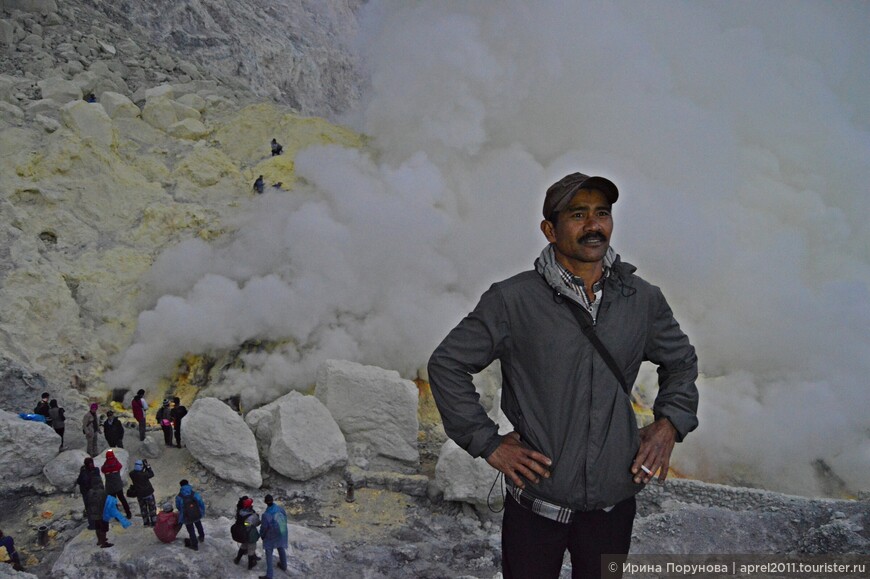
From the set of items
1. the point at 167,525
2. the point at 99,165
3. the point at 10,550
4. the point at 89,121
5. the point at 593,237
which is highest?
the point at 89,121

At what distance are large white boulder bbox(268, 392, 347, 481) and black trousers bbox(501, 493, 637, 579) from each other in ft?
20.0

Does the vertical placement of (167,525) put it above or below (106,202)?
below

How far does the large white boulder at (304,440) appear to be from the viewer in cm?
770

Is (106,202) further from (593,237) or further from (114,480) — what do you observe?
(593,237)

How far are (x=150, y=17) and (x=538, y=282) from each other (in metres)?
19.0

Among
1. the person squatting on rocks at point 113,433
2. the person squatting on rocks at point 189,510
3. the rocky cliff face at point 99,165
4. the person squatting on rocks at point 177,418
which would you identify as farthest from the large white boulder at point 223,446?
the rocky cliff face at point 99,165

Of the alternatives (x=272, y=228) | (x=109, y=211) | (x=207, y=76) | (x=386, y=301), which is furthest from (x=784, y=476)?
(x=207, y=76)

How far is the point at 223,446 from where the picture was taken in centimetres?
752

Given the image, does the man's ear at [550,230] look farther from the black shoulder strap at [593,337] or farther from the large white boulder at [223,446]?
the large white boulder at [223,446]

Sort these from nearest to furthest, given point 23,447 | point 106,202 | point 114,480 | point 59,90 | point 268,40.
Result: point 114,480
point 23,447
point 106,202
point 59,90
point 268,40

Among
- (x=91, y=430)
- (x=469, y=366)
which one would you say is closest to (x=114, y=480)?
(x=91, y=430)

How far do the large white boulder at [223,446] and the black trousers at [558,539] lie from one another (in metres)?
6.15

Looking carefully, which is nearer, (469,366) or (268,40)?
(469,366)

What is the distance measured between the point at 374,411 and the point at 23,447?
164 inches
